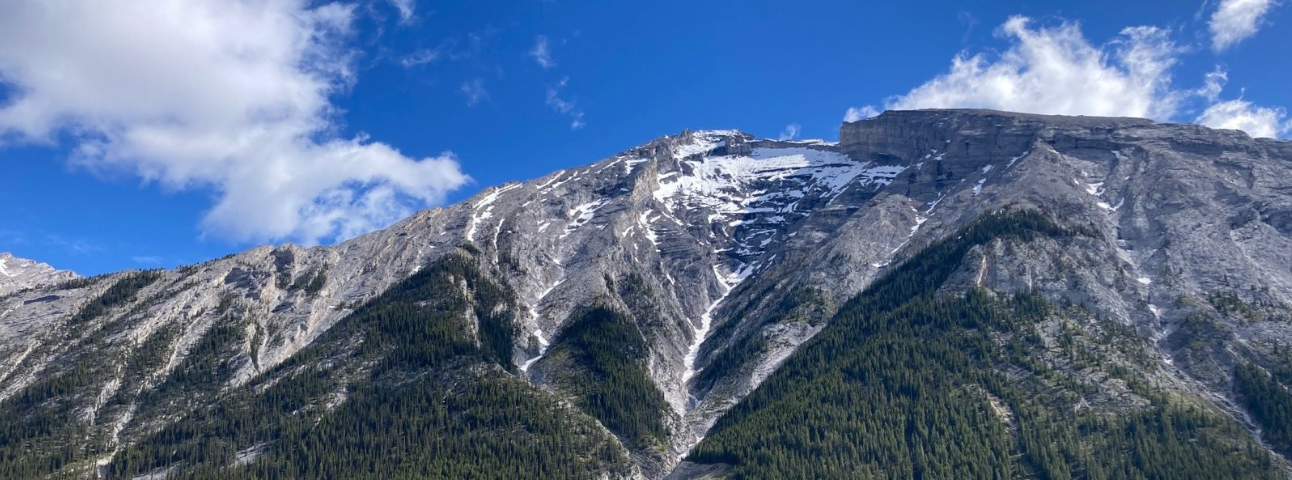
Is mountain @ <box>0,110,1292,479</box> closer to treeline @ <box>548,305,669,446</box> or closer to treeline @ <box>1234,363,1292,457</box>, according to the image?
treeline @ <box>1234,363,1292,457</box>

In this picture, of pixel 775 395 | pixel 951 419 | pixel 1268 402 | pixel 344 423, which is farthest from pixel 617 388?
pixel 1268 402

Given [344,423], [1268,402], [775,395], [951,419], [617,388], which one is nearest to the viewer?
[1268,402]

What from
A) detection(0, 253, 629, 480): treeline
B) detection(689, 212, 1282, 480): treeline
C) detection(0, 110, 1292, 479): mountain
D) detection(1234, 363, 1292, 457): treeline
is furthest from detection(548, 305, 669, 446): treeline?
detection(1234, 363, 1292, 457): treeline

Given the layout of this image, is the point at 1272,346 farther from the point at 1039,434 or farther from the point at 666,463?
the point at 666,463

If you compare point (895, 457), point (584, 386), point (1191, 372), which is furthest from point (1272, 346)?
point (584, 386)

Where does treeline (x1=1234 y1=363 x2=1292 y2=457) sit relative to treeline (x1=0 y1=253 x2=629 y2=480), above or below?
below

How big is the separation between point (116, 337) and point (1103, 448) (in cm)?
17744

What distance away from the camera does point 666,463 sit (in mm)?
164125

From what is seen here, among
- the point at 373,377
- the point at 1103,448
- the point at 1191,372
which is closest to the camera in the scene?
the point at 1103,448

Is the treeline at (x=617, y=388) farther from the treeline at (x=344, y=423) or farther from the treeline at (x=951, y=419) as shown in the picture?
the treeline at (x=951, y=419)

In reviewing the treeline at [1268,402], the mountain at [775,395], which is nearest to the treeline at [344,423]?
the mountain at [775,395]

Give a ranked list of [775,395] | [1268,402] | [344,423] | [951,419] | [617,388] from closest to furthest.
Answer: [1268,402], [951,419], [344,423], [775,395], [617,388]

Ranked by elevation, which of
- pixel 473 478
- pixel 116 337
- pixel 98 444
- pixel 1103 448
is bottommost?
pixel 1103 448

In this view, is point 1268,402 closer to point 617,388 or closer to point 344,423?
point 617,388
